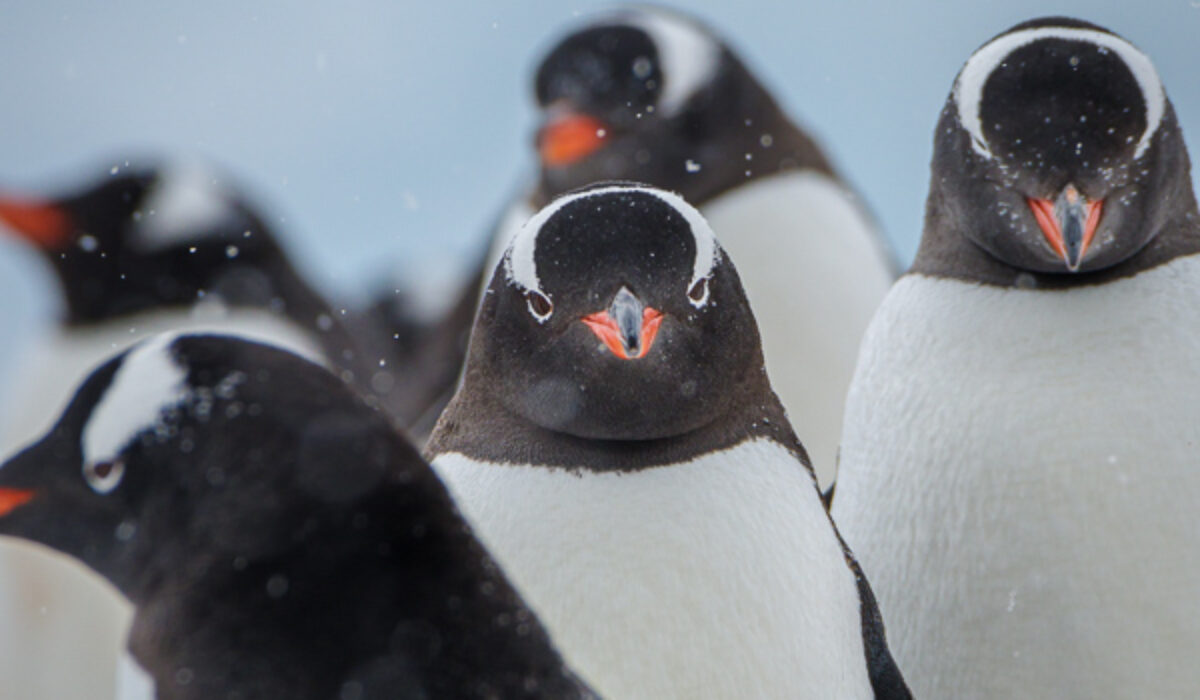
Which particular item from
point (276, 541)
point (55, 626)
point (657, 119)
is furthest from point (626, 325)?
point (55, 626)

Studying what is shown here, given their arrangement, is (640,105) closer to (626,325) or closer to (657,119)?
(657,119)

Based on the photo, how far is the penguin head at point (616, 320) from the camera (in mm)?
1718

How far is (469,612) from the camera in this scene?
134 centimetres

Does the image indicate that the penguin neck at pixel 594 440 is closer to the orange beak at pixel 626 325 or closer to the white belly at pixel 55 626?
the orange beak at pixel 626 325

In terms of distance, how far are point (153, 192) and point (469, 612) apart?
87.8 inches

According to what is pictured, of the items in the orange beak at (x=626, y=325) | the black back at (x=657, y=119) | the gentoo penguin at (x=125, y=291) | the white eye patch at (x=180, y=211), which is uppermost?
the orange beak at (x=626, y=325)

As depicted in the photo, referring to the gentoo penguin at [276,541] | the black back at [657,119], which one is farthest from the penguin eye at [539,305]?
the black back at [657,119]

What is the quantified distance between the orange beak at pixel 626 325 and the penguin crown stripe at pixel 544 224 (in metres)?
0.07

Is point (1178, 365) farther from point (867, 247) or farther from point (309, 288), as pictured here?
point (309, 288)

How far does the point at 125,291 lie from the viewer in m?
3.21

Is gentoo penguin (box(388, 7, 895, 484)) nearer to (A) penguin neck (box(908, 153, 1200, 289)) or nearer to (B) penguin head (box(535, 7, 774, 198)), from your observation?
(B) penguin head (box(535, 7, 774, 198))

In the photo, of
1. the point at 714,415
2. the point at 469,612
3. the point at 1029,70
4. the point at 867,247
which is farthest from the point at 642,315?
the point at 867,247

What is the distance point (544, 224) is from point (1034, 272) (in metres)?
0.63

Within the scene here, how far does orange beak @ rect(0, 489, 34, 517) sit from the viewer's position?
1518 mm
